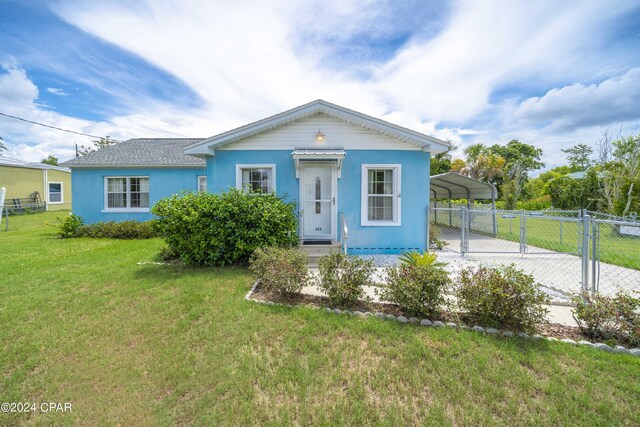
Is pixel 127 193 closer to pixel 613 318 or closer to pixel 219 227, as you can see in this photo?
pixel 219 227

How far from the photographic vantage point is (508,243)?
9844 mm

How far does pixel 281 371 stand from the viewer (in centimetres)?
304

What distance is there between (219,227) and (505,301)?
571 centimetres

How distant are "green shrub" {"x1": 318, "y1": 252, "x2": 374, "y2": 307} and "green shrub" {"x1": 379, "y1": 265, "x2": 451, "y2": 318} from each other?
490 mm

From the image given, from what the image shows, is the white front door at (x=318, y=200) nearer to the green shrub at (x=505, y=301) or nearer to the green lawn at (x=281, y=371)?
the green lawn at (x=281, y=371)

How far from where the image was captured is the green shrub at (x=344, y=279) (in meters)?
4.28

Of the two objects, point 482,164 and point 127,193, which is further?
point 482,164

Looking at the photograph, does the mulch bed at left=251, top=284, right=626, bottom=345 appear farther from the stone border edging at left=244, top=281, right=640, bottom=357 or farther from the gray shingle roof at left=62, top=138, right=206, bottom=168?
the gray shingle roof at left=62, top=138, right=206, bottom=168

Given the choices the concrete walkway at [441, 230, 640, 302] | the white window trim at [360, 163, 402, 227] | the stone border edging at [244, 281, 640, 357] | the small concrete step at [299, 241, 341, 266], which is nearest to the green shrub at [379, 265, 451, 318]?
the stone border edging at [244, 281, 640, 357]

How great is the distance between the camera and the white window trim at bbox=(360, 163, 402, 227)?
26.2 feet

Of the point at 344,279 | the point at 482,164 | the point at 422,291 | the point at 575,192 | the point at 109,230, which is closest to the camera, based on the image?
the point at 422,291

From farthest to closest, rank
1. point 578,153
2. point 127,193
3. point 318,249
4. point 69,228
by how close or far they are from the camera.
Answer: point 578,153
point 127,193
point 69,228
point 318,249

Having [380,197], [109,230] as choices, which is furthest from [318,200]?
[109,230]

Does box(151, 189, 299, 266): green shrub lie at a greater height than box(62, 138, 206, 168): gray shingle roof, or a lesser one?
lesser
